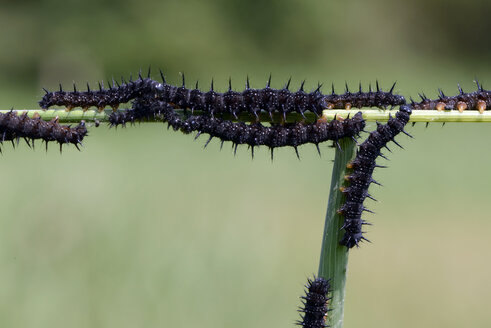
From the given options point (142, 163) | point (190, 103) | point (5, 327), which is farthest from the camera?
point (142, 163)

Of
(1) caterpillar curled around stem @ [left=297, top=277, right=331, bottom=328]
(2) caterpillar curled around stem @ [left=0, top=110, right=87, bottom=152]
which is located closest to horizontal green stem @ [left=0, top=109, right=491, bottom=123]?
(2) caterpillar curled around stem @ [left=0, top=110, right=87, bottom=152]

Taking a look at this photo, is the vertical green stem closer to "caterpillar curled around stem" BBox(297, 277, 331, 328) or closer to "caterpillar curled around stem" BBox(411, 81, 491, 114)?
"caterpillar curled around stem" BBox(297, 277, 331, 328)

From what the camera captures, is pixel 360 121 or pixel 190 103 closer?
pixel 360 121

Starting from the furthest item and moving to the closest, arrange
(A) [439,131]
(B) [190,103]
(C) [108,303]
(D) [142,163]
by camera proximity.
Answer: (A) [439,131], (D) [142,163], (C) [108,303], (B) [190,103]

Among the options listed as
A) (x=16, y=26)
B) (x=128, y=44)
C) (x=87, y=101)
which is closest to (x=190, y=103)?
(x=87, y=101)

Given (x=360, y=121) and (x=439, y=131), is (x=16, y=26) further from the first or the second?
(x=360, y=121)

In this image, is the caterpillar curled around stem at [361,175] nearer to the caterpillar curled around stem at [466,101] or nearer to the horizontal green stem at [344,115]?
the horizontal green stem at [344,115]

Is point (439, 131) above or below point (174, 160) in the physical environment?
above
